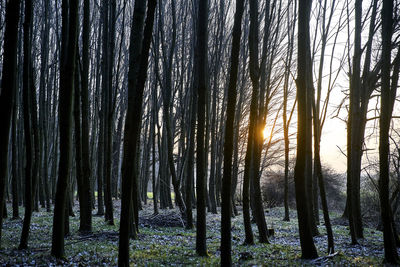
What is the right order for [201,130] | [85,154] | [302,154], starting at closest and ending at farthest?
1. [302,154]
2. [201,130]
3. [85,154]

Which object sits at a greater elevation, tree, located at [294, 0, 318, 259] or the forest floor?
tree, located at [294, 0, 318, 259]

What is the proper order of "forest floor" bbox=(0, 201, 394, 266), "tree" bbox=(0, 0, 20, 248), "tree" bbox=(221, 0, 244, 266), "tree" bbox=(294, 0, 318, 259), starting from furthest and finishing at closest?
1. "tree" bbox=(294, 0, 318, 259)
2. "forest floor" bbox=(0, 201, 394, 266)
3. "tree" bbox=(221, 0, 244, 266)
4. "tree" bbox=(0, 0, 20, 248)

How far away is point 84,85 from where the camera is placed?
9586 millimetres

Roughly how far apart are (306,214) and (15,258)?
5.60 meters

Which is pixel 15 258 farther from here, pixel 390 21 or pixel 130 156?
pixel 390 21

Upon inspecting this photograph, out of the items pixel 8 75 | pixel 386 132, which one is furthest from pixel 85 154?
pixel 386 132

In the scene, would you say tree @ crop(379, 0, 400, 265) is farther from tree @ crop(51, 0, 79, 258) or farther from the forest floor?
tree @ crop(51, 0, 79, 258)

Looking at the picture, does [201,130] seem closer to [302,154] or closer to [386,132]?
[302,154]

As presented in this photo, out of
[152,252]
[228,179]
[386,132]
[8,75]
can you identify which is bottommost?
[152,252]

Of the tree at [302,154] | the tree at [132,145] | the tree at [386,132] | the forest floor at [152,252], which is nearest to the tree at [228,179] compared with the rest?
the forest floor at [152,252]

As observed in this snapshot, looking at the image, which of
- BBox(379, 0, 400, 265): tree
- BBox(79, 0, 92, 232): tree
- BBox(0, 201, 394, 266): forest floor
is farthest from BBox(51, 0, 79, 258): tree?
BBox(379, 0, 400, 265): tree

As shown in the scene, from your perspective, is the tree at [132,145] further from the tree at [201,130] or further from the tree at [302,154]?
the tree at [302,154]

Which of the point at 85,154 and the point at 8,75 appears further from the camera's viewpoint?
the point at 85,154

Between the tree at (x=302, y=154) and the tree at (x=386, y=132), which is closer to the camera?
the tree at (x=386, y=132)
